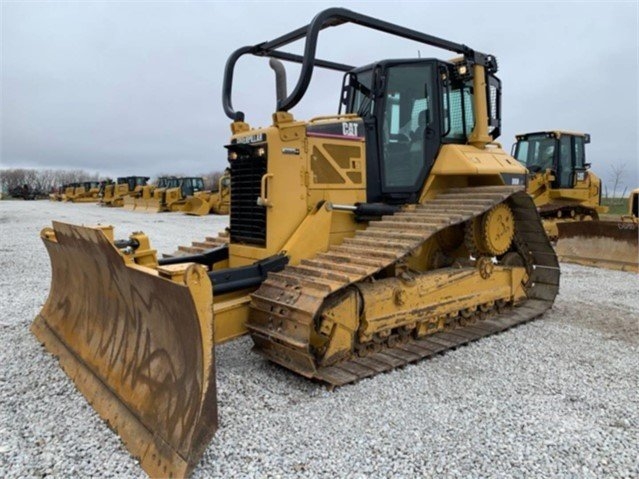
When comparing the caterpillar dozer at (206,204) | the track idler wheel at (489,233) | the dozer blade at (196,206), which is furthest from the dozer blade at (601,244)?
the dozer blade at (196,206)

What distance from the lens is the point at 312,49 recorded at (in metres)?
4.14

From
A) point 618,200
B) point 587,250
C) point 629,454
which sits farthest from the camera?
point 618,200

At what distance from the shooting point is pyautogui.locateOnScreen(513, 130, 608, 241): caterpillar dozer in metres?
14.2

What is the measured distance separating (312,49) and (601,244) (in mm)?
8023

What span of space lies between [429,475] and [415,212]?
280cm

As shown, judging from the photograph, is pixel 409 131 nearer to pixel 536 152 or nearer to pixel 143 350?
pixel 143 350

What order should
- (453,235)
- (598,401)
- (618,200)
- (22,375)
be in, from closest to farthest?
(598,401) → (22,375) → (453,235) → (618,200)

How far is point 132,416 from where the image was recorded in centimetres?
323

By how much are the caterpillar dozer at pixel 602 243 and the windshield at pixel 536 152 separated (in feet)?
14.2

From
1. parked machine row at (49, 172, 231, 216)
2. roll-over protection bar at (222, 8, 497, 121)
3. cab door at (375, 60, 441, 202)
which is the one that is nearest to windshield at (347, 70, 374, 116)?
cab door at (375, 60, 441, 202)

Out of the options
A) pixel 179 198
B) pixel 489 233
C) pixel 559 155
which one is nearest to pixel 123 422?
pixel 489 233

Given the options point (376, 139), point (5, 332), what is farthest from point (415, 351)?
point (5, 332)

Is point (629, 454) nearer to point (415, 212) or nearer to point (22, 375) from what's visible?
point (415, 212)

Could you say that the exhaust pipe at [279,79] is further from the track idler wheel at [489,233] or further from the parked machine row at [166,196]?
the parked machine row at [166,196]
